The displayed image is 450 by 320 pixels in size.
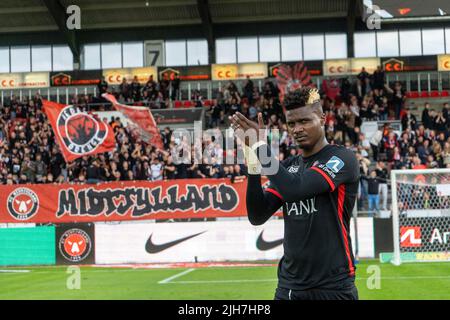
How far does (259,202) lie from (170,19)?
41.0 meters

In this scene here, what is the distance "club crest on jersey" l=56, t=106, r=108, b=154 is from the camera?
2097 centimetres

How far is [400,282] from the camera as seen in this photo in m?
13.2

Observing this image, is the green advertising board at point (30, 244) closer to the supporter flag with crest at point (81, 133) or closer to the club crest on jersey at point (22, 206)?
the club crest on jersey at point (22, 206)

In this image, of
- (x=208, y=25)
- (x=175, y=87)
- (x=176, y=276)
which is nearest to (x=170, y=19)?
(x=208, y=25)

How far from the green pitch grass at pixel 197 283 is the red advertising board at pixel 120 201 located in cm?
236

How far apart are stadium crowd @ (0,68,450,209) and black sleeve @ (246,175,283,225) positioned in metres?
13.0

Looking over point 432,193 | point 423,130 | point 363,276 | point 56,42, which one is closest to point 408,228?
point 432,193

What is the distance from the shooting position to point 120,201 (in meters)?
20.2

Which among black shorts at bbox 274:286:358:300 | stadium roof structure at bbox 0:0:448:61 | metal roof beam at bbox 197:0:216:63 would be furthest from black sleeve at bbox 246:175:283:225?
stadium roof structure at bbox 0:0:448:61

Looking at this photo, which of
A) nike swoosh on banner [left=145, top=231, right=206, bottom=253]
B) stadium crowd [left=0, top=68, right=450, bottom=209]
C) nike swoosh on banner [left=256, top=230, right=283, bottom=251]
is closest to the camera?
nike swoosh on banner [left=256, top=230, right=283, bottom=251]

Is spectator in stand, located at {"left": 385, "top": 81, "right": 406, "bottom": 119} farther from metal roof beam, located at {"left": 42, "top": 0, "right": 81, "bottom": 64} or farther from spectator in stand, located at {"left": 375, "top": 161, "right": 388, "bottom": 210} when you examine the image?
metal roof beam, located at {"left": 42, "top": 0, "right": 81, "bottom": 64}

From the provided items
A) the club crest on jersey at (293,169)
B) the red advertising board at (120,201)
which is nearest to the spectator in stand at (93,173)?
the red advertising board at (120,201)
